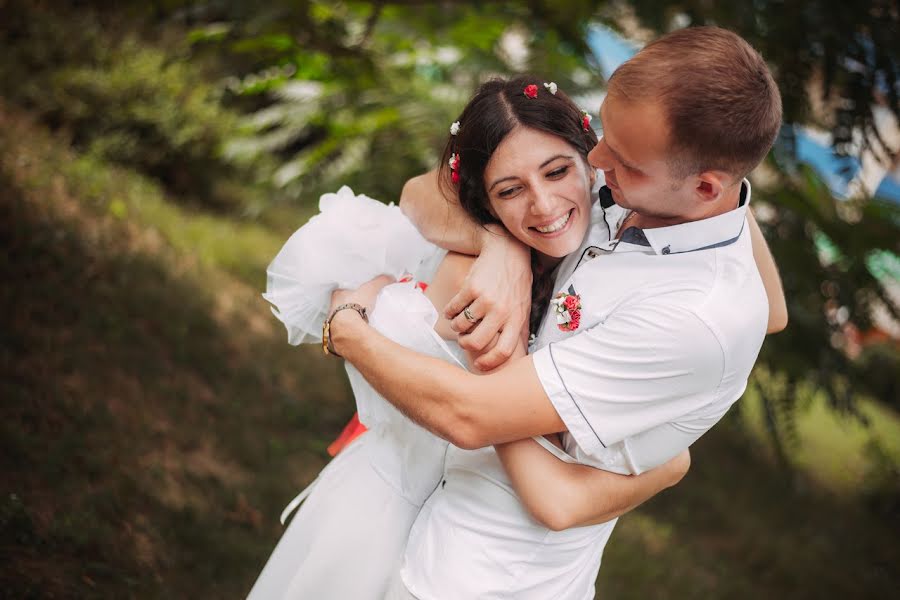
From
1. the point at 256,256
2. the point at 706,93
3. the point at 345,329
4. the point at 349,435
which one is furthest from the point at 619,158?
the point at 256,256

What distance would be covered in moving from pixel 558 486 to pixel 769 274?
36.7 inches

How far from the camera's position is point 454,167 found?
7.12ft

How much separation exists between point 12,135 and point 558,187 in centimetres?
522

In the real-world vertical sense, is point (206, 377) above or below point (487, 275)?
below

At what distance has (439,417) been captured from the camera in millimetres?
1720

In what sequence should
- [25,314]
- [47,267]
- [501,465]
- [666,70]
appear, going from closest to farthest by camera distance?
1. [666,70]
2. [501,465]
3. [25,314]
4. [47,267]

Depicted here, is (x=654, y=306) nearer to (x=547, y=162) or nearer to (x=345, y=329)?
(x=547, y=162)

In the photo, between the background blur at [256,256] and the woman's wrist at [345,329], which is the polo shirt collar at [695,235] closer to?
the woman's wrist at [345,329]

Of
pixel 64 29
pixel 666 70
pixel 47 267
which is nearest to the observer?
pixel 666 70

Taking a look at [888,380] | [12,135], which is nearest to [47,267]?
[12,135]

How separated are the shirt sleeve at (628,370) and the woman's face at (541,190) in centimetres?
36

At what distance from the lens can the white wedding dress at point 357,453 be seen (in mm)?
2098

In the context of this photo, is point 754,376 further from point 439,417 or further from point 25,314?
point 25,314

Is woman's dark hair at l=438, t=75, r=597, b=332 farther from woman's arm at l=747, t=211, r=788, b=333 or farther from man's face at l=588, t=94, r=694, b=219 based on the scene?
woman's arm at l=747, t=211, r=788, b=333
